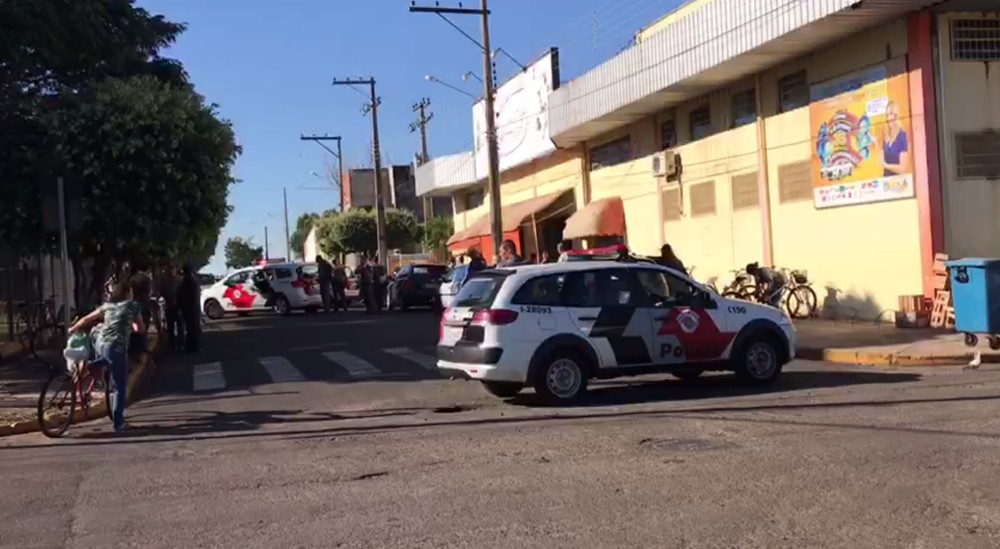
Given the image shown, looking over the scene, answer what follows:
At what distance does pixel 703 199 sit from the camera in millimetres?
26250

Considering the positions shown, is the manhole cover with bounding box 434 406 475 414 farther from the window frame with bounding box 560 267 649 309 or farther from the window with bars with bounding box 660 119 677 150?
the window with bars with bounding box 660 119 677 150

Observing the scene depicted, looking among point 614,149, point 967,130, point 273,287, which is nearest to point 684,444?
point 967,130

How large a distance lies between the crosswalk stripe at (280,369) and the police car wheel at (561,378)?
4921 millimetres

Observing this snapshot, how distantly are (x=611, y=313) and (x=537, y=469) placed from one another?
14.5 feet

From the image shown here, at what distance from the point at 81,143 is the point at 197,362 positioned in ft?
14.5

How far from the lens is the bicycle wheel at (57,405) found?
11.4m

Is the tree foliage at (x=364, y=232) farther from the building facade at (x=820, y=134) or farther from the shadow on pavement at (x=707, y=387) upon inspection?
the shadow on pavement at (x=707, y=387)

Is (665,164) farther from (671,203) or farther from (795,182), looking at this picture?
(795,182)

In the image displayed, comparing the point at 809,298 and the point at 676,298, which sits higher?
the point at 676,298

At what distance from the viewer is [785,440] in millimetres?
9227

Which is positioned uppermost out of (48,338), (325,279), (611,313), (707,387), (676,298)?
(325,279)

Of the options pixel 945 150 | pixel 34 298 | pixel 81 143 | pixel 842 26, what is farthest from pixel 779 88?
pixel 34 298

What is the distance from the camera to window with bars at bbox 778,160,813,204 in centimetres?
2192

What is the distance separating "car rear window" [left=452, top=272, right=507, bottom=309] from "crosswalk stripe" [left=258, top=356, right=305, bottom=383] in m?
3.95
